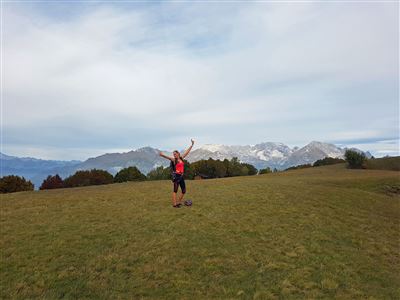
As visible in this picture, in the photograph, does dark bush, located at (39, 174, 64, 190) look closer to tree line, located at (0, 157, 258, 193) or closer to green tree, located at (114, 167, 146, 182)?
tree line, located at (0, 157, 258, 193)

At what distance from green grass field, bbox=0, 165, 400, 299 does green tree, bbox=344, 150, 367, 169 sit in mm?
63690

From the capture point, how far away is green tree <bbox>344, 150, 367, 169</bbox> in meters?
87.5

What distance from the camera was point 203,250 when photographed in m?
17.2

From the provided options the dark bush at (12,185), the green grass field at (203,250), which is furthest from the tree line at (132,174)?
the green grass field at (203,250)

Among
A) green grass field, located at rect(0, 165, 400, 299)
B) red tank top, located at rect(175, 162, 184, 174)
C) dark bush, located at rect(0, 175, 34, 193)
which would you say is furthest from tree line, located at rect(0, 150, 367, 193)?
red tank top, located at rect(175, 162, 184, 174)

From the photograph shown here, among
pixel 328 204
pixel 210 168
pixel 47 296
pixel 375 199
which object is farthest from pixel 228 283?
pixel 210 168

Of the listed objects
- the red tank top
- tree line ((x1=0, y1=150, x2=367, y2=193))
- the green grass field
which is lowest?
the green grass field

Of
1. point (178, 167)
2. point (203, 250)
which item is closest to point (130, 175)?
point (178, 167)

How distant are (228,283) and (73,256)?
27.8 feet

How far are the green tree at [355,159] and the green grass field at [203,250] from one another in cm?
6369

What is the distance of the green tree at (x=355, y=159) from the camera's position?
87.5m

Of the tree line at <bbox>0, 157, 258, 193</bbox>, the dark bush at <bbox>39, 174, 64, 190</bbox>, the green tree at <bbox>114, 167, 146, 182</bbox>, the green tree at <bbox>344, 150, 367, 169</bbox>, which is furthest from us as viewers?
the green tree at <bbox>114, 167, 146, 182</bbox>

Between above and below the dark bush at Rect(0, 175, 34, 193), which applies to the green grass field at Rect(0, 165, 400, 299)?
below

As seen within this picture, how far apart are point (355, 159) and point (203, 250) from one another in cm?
8247
